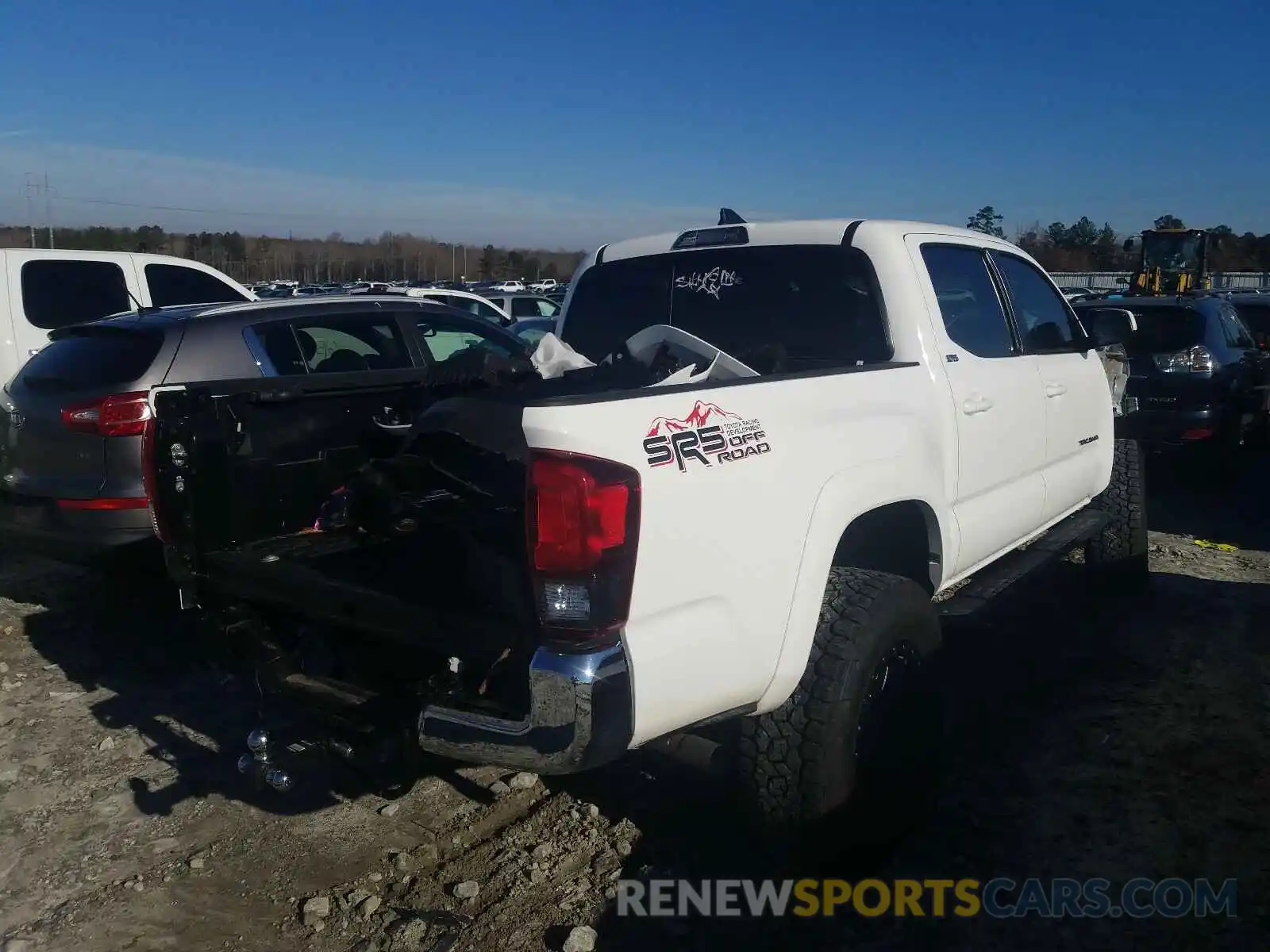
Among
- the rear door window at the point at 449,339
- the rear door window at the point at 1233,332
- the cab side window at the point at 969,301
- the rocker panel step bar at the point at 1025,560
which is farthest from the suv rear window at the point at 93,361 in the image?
the rear door window at the point at 1233,332

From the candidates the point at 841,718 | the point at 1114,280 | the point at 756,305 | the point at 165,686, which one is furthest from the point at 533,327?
the point at 1114,280

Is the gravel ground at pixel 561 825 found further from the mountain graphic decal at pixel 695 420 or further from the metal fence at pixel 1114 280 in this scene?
the metal fence at pixel 1114 280

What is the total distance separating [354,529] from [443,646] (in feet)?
3.63

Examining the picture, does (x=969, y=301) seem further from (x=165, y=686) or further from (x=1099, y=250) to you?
(x=1099, y=250)

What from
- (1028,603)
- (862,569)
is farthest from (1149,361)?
(862,569)

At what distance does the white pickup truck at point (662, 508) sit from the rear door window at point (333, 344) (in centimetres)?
204

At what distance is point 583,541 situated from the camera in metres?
2.34

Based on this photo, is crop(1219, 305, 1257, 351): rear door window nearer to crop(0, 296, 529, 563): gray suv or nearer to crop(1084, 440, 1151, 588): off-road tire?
crop(1084, 440, 1151, 588): off-road tire

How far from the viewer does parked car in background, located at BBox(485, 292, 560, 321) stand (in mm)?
18688

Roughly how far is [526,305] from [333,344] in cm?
1426

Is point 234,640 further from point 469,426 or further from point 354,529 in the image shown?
point 469,426

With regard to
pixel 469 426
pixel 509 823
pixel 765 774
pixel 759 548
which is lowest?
pixel 509 823

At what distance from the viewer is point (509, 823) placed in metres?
3.64

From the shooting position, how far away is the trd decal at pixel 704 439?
2482 mm
